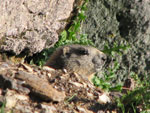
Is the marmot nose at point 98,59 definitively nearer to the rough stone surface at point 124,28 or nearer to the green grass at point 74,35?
the green grass at point 74,35

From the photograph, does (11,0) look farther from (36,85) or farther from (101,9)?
(101,9)

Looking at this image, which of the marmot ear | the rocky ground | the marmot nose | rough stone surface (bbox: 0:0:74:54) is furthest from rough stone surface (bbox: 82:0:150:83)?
the rocky ground

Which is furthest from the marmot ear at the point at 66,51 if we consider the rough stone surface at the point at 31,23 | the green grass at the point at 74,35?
the green grass at the point at 74,35

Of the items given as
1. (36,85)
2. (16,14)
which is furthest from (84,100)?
(16,14)

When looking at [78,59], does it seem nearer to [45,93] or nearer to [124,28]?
[124,28]

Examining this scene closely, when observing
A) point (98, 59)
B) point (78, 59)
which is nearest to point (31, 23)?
point (78, 59)

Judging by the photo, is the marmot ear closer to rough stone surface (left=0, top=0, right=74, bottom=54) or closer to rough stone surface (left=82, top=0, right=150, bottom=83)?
rough stone surface (left=0, top=0, right=74, bottom=54)

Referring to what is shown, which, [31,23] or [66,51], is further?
[66,51]
